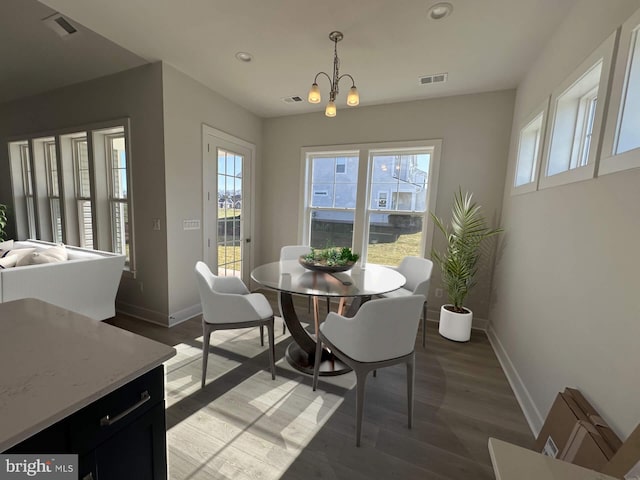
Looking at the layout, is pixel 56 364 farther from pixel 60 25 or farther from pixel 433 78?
pixel 433 78

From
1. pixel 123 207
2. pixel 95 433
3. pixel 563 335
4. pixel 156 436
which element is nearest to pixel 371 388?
pixel 563 335

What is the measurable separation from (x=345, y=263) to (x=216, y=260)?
6.60 ft

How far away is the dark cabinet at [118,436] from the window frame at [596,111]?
2.19 meters

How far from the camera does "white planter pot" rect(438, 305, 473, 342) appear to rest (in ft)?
9.42

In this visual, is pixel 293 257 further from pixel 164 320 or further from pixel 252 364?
pixel 164 320

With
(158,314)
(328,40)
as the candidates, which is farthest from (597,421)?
(158,314)

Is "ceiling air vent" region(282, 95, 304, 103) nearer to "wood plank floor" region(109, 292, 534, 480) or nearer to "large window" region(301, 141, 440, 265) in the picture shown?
"large window" region(301, 141, 440, 265)

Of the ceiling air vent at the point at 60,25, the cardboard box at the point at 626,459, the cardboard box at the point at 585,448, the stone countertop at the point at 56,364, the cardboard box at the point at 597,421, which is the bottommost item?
the cardboard box at the point at 585,448

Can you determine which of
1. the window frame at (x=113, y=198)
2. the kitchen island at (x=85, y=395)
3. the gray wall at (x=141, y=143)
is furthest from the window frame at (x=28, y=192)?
the kitchen island at (x=85, y=395)

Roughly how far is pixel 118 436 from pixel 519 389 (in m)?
2.51

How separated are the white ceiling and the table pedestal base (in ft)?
8.79

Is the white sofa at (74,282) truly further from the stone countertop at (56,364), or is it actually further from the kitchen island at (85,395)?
the kitchen island at (85,395)

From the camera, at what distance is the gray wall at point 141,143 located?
2.80m

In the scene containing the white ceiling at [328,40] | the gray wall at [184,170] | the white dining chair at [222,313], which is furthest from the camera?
the gray wall at [184,170]
